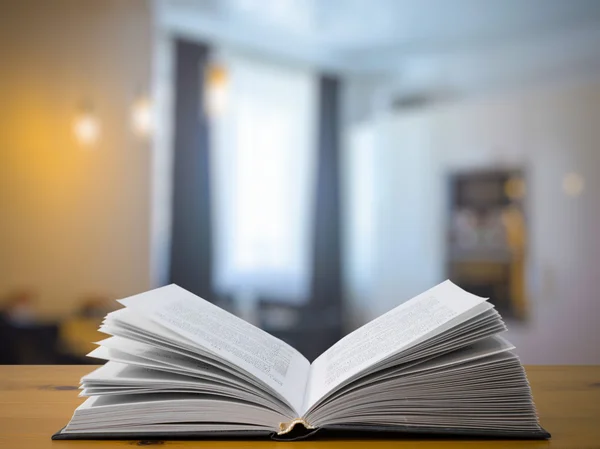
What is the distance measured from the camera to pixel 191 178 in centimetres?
425

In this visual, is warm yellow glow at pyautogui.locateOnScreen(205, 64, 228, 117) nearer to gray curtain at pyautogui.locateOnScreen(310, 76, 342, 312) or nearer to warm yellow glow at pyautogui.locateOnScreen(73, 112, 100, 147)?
warm yellow glow at pyautogui.locateOnScreen(73, 112, 100, 147)

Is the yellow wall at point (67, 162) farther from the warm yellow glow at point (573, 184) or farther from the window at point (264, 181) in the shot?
the warm yellow glow at point (573, 184)

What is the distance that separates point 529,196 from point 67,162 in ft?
8.52

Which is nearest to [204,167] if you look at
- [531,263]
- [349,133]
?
[349,133]

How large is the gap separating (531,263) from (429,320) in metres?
3.36

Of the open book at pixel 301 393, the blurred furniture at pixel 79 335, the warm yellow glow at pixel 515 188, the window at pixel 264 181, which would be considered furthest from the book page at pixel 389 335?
the window at pixel 264 181

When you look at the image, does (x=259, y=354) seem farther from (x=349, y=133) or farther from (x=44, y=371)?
(x=349, y=133)

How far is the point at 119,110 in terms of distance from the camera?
340 centimetres

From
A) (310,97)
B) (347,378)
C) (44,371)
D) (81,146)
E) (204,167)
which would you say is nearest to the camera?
(347,378)

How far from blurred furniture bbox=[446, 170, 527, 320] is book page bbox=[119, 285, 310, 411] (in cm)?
335

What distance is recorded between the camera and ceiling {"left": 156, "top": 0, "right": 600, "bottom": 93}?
3.69 meters

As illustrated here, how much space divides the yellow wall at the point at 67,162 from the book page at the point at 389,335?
110 inches

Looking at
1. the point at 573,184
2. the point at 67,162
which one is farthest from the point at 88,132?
the point at 573,184

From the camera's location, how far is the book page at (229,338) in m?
0.60
